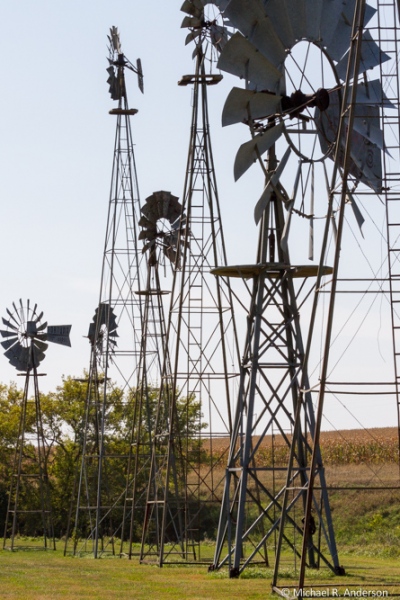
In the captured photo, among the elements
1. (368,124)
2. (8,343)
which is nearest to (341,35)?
(368,124)

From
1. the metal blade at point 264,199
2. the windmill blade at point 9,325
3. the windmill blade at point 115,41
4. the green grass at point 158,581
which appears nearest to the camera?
the green grass at point 158,581

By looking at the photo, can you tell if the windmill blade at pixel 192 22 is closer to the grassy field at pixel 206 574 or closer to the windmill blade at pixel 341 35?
the windmill blade at pixel 341 35

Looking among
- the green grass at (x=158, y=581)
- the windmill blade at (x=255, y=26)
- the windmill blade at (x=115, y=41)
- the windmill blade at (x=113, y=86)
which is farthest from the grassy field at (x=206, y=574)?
the windmill blade at (x=115, y=41)

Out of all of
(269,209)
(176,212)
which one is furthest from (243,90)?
(176,212)

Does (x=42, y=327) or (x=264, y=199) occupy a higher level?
(x=42, y=327)

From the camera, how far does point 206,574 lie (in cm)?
1908

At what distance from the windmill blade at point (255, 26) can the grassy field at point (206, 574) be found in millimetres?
6471

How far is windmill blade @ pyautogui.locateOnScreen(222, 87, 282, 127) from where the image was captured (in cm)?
1656

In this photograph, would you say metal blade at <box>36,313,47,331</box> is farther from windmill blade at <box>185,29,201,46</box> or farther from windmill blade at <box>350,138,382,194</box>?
windmill blade at <box>350,138,382,194</box>

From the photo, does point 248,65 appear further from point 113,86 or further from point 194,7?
point 113,86

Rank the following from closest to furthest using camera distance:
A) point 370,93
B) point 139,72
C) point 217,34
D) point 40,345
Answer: point 370,93, point 217,34, point 139,72, point 40,345

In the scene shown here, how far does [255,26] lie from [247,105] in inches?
45.9

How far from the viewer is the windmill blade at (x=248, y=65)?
16.5m

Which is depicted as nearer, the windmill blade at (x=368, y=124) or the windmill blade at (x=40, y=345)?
the windmill blade at (x=368, y=124)
